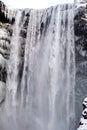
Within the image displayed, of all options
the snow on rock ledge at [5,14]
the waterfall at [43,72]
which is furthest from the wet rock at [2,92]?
the snow on rock ledge at [5,14]

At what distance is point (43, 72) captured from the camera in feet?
81.9

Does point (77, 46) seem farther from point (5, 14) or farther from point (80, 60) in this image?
point (5, 14)

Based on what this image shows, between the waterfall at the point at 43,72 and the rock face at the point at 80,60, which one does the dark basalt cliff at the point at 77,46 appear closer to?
the rock face at the point at 80,60

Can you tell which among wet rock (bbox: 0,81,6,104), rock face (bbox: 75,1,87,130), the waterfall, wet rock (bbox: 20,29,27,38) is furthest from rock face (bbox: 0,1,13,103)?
rock face (bbox: 75,1,87,130)

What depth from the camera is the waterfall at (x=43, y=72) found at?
23719mm

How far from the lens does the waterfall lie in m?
23.7

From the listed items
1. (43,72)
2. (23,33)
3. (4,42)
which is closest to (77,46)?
(43,72)

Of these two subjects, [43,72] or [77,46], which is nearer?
[77,46]

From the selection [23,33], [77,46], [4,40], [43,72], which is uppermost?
[23,33]

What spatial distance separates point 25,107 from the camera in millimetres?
24172

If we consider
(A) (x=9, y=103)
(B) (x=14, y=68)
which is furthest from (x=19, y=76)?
(A) (x=9, y=103)

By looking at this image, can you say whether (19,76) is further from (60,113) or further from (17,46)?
(60,113)

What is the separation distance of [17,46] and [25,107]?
4839mm

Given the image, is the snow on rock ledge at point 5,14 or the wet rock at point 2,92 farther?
the snow on rock ledge at point 5,14
